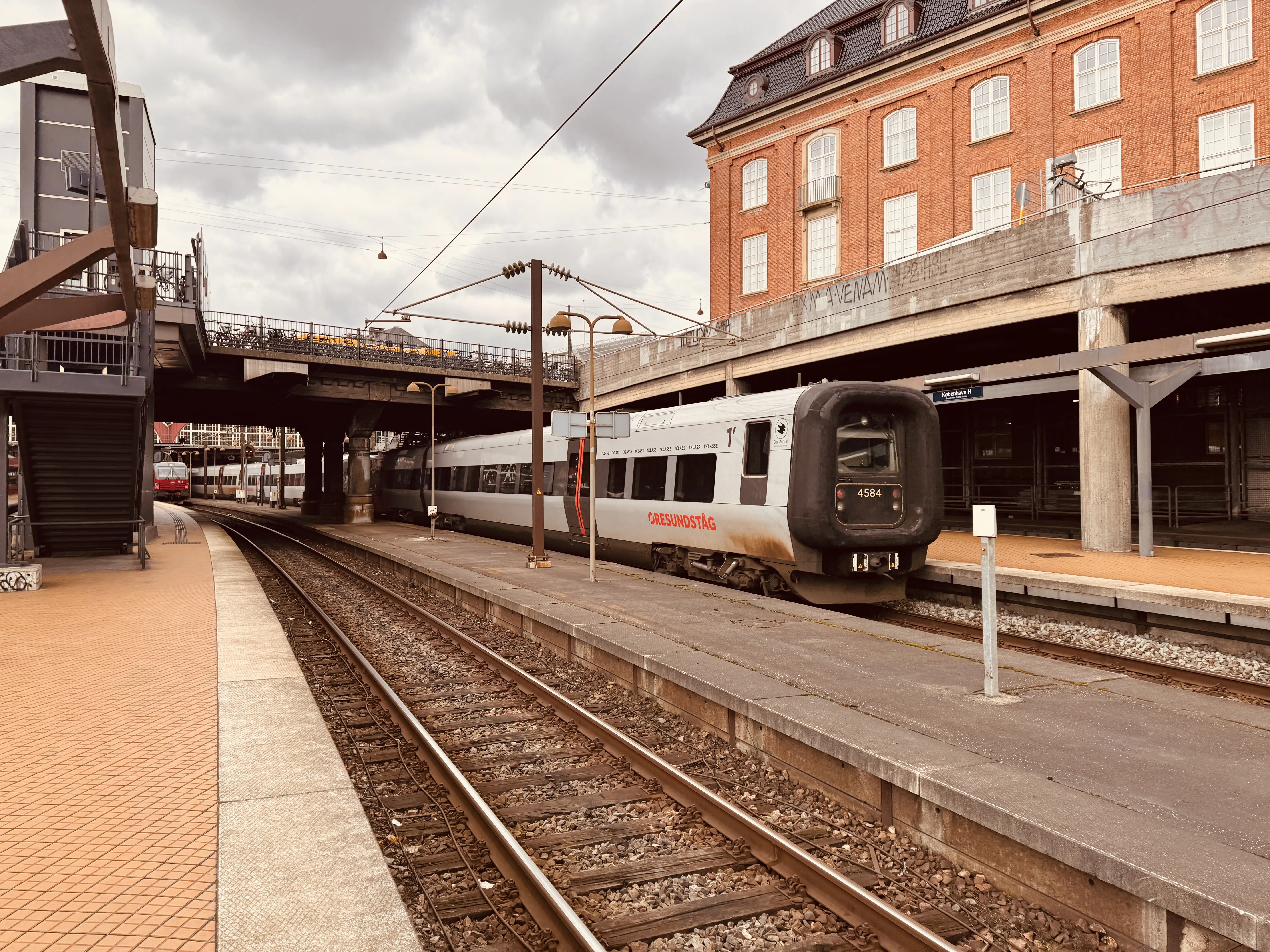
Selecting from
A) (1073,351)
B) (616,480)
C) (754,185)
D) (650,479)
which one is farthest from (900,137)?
(650,479)

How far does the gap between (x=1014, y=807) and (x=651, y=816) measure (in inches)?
80.6

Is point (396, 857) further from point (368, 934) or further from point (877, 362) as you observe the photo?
point (877, 362)

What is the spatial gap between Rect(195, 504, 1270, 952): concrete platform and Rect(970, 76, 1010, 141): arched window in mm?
20837

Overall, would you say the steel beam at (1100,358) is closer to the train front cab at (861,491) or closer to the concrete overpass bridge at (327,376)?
the train front cab at (861,491)

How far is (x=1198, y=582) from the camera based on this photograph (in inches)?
418

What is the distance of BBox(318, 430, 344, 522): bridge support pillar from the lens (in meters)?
40.0

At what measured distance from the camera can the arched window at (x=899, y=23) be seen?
2691 centimetres

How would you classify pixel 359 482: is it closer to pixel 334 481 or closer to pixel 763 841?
pixel 334 481

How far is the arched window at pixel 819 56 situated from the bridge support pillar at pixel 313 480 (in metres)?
30.5

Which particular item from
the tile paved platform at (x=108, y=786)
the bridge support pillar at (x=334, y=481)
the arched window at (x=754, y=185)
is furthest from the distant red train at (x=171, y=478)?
the tile paved platform at (x=108, y=786)

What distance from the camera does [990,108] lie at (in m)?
25.2

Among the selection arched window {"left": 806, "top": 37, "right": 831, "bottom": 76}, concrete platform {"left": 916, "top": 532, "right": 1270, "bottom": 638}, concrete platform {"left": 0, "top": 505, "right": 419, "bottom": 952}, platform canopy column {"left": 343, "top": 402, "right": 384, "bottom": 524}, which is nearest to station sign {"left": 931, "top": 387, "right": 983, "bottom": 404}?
concrete platform {"left": 916, "top": 532, "right": 1270, "bottom": 638}

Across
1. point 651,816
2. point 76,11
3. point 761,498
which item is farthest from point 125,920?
point 761,498

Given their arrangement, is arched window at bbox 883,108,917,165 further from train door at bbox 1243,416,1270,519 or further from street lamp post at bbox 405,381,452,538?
street lamp post at bbox 405,381,452,538
